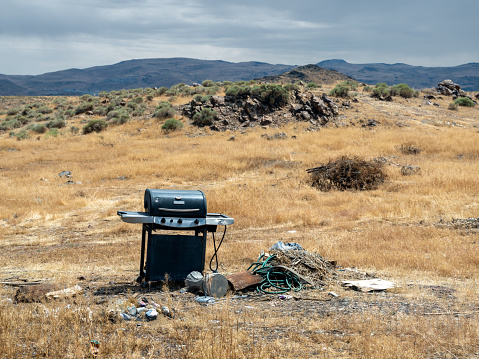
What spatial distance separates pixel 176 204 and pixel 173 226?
1.02 feet

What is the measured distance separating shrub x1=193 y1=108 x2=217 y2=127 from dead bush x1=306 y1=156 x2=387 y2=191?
15.7m

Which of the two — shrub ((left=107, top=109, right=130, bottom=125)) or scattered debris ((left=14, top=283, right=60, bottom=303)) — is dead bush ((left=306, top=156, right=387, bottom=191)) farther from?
shrub ((left=107, top=109, right=130, bottom=125))

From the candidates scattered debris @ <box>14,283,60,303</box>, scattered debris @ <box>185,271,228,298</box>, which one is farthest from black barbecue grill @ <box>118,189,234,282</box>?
scattered debris @ <box>14,283,60,303</box>

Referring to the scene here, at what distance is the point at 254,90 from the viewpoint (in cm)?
3288

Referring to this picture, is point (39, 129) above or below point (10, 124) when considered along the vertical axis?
below

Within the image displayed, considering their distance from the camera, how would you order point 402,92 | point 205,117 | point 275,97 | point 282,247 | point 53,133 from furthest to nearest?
point 402,92
point 275,97
point 53,133
point 205,117
point 282,247

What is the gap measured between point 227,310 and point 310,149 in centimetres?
1823

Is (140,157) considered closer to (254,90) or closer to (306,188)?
(306,188)

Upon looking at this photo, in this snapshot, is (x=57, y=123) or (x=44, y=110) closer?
(x=57, y=123)

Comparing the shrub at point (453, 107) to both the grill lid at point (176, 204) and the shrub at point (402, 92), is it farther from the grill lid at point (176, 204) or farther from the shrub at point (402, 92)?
the grill lid at point (176, 204)

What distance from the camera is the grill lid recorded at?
624 cm

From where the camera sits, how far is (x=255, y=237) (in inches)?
421

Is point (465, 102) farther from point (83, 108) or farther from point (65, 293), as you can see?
point (65, 293)

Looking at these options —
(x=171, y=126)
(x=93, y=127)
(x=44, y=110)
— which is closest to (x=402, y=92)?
(x=171, y=126)
